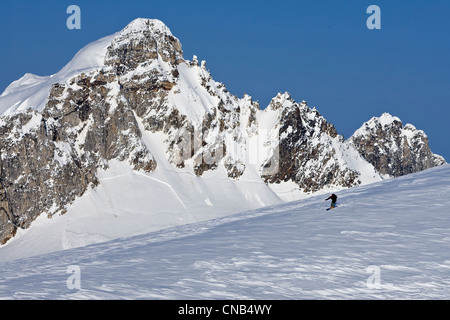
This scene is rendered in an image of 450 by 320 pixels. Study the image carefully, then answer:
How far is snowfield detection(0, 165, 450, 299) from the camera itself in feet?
67.5

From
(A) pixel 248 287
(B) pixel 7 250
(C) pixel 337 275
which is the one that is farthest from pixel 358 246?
(B) pixel 7 250

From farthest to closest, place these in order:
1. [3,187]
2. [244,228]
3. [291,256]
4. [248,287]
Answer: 1. [3,187]
2. [244,228]
3. [291,256]
4. [248,287]

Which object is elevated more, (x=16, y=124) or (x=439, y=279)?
(x=16, y=124)

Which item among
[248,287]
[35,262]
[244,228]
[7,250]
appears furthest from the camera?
[7,250]

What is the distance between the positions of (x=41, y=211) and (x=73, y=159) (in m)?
17.7

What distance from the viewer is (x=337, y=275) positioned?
22297 mm

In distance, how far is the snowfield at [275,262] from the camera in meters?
20.6

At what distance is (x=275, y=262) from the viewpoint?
963 inches

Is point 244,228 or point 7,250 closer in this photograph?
point 244,228

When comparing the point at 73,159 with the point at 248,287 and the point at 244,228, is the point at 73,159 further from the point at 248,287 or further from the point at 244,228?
the point at 248,287

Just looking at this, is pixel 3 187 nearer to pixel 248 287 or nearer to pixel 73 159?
pixel 73 159
